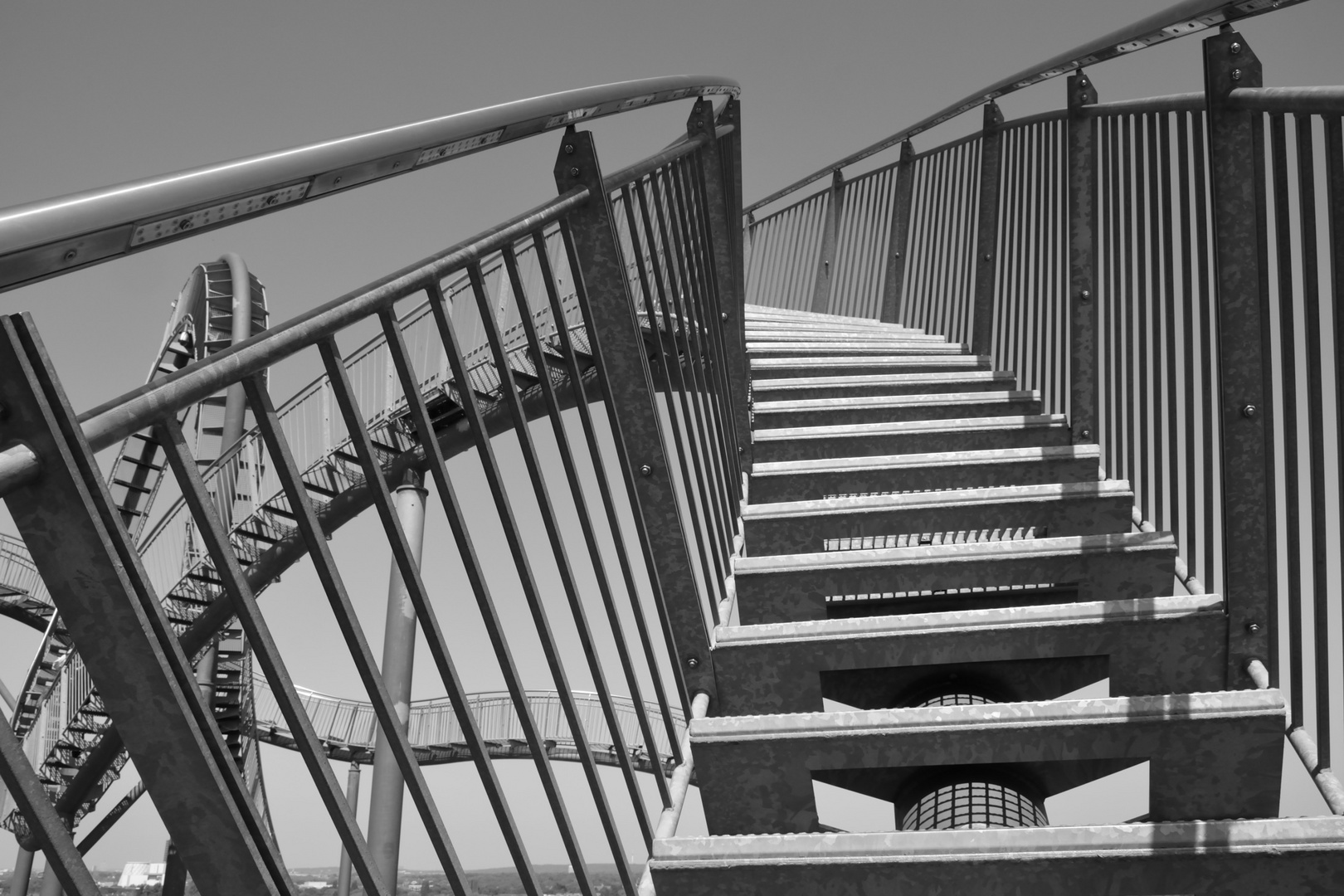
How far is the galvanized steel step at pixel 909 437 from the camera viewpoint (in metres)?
3.14

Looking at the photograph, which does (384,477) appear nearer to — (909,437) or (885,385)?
(909,437)

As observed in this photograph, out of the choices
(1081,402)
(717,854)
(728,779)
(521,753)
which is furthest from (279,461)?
(521,753)

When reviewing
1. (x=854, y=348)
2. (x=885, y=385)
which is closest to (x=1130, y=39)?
(x=885, y=385)

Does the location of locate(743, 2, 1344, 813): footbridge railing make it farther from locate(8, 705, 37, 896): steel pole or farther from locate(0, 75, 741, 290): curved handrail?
locate(8, 705, 37, 896): steel pole

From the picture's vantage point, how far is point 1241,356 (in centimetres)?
180

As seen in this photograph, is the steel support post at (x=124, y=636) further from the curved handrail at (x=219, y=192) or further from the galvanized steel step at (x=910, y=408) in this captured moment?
the galvanized steel step at (x=910, y=408)

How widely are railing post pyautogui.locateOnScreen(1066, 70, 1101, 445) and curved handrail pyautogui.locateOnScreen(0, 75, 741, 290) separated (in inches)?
75.5

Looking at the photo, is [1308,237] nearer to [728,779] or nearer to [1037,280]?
[728,779]

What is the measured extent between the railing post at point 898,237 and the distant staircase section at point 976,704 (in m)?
2.41

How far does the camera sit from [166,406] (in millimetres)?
772

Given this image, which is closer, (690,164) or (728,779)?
(728,779)

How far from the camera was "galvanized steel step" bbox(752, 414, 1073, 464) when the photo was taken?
10.3 feet

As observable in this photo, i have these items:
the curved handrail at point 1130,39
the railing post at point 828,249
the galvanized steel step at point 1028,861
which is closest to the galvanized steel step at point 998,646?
the galvanized steel step at point 1028,861

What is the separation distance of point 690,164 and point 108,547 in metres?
2.26
